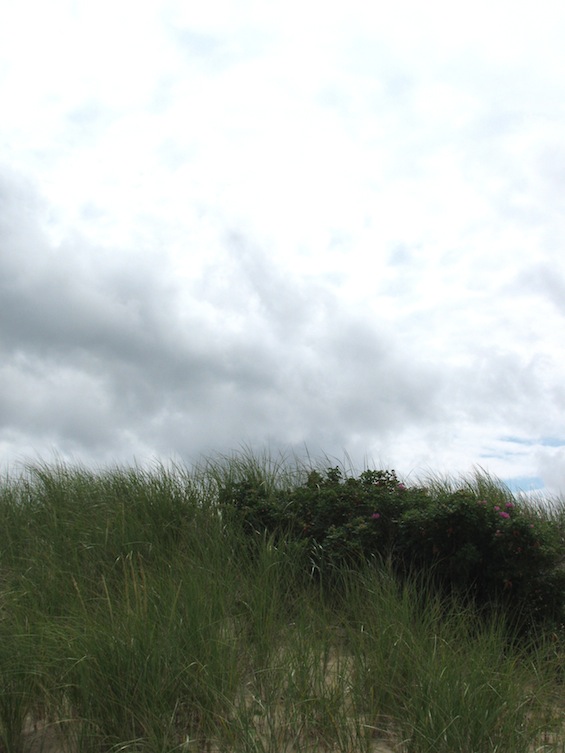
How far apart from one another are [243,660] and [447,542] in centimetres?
297

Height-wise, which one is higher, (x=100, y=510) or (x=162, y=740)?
(x=100, y=510)

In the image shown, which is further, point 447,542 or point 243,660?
point 447,542

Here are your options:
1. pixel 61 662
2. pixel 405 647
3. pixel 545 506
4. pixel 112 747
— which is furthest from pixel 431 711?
pixel 545 506

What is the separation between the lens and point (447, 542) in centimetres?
777

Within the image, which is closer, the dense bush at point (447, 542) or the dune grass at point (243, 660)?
the dune grass at point (243, 660)

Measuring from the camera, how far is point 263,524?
27.6ft

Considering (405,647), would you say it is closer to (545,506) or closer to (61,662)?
(61,662)

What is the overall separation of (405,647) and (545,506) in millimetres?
7933

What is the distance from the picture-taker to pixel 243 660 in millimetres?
5684

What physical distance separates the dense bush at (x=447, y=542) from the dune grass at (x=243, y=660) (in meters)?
0.26

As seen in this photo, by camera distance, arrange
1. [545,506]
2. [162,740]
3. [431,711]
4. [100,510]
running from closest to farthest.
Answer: [162,740], [431,711], [100,510], [545,506]

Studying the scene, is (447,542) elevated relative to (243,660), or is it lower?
elevated

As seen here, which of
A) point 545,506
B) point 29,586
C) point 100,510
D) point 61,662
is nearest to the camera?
point 61,662

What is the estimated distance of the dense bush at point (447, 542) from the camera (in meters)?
7.59
